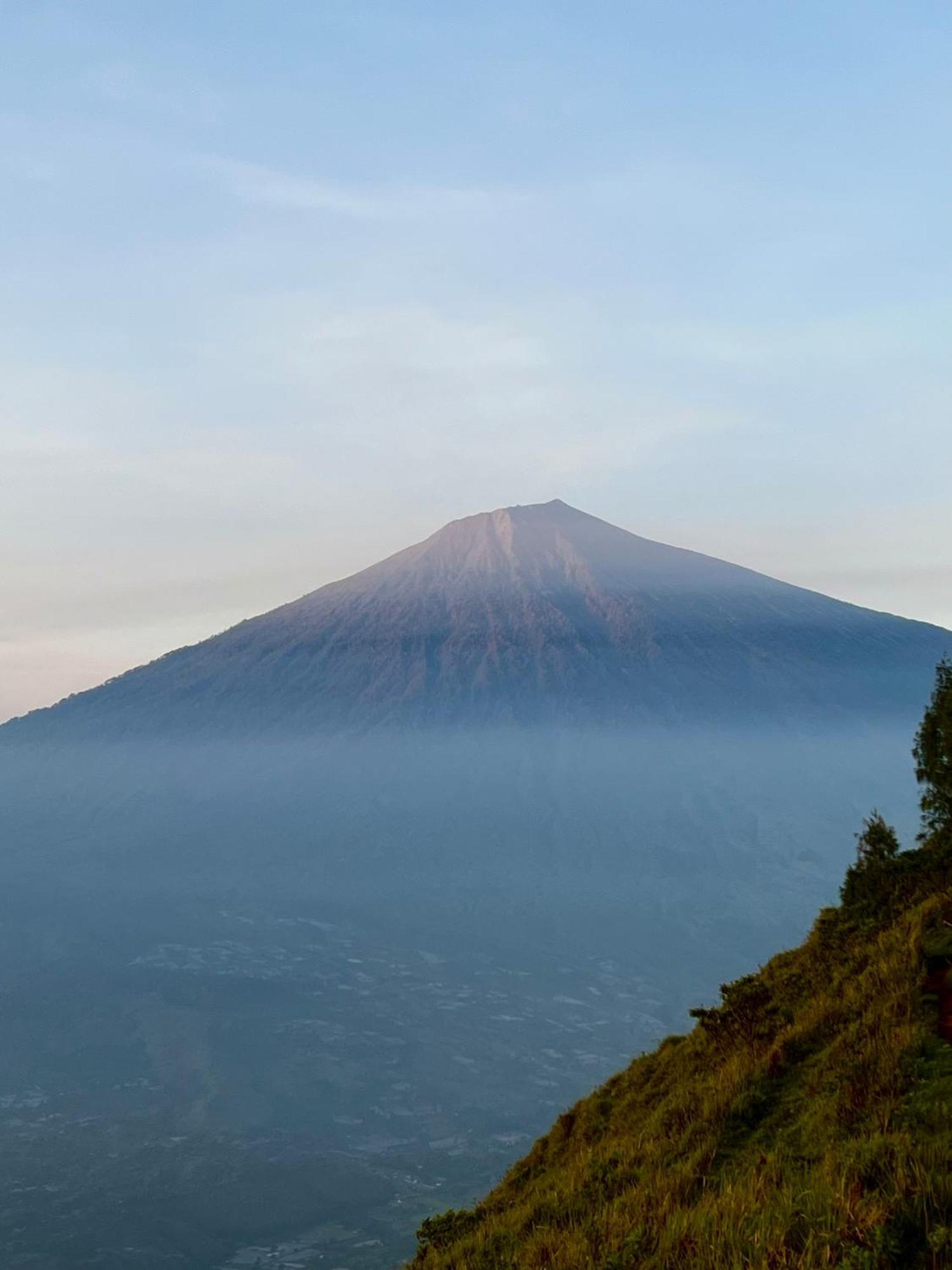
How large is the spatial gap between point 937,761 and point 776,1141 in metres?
22.8

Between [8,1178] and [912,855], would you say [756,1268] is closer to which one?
[912,855]

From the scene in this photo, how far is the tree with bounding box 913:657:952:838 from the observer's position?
29.9 m

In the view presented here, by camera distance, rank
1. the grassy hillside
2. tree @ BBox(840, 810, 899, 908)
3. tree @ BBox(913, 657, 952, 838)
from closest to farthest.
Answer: the grassy hillside < tree @ BBox(840, 810, 899, 908) < tree @ BBox(913, 657, 952, 838)

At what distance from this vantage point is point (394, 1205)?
7362 inches

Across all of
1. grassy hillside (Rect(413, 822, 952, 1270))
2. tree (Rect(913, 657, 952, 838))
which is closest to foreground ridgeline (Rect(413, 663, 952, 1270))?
grassy hillside (Rect(413, 822, 952, 1270))

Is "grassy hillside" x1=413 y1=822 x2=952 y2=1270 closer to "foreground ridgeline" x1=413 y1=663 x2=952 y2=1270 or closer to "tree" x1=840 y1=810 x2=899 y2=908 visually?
"foreground ridgeline" x1=413 y1=663 x2=952 y2=1270

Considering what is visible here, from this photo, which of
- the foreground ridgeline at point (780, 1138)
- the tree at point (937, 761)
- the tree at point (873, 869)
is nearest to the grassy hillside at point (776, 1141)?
the foreground ridgeline at point (780, 1138)

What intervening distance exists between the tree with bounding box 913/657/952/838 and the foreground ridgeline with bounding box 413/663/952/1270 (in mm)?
6827

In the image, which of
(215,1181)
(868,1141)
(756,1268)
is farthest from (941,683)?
(215,1181)

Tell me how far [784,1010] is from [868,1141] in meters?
9.68

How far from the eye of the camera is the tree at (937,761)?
2994 centimetres

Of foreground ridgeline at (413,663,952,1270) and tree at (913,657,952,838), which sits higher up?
tree at (913,657,952,838)

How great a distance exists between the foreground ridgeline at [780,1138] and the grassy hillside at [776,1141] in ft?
0.09

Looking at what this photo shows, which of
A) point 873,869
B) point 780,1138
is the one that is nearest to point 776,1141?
point 780,1138
